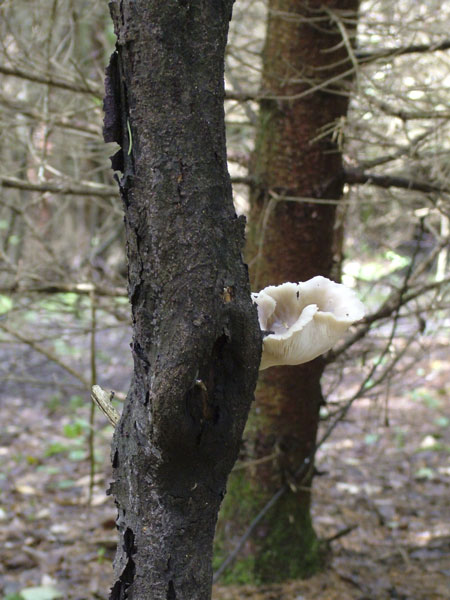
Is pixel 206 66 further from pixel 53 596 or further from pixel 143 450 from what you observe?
pixel 53 596

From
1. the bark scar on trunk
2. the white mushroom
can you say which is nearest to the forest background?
the white mushroom

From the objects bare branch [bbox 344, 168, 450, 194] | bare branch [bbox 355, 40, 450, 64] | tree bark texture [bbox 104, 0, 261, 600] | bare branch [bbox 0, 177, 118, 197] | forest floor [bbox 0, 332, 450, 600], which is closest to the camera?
tree bark texture [bbox 104, 0, 261, 600]

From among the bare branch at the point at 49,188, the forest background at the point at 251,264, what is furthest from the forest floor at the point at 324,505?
the bare branch at the point at 49,188

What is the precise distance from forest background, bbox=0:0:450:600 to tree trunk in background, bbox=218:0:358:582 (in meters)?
0.08

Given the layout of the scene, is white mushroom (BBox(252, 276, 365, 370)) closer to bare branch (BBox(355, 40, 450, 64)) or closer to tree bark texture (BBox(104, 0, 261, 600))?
tree bark texture (BBox(104, 0, 261, 600))

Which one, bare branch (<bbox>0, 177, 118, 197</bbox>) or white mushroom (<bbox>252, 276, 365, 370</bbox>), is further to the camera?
bare branch (<bbox>0, 177, 118, 197</bbox>)

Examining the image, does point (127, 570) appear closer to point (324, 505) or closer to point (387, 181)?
point (387, 181)

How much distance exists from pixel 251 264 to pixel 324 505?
7.09 feet

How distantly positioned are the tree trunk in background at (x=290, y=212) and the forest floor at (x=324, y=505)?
0.23 metres

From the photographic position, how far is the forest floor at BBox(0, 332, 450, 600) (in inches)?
130

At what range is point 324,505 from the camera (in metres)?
4.45

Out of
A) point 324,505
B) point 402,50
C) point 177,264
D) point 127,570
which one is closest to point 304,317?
point 177,264

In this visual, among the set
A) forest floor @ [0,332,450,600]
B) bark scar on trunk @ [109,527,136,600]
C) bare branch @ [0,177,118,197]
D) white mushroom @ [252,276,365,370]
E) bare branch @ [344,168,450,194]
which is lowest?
forest floor @ [0,332,450,600]

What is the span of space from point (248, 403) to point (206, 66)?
2.04ft
